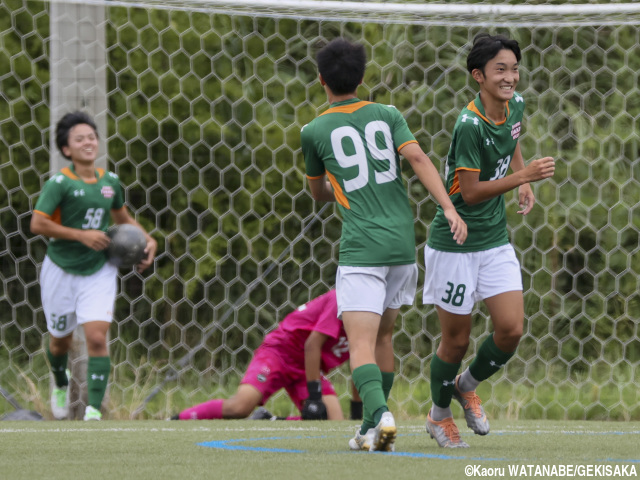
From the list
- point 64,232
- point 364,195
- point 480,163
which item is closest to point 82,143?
point 64,232

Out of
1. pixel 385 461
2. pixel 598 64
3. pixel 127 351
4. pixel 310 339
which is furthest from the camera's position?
pixel 598 64

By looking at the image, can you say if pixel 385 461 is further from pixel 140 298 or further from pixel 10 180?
pixel 10 180

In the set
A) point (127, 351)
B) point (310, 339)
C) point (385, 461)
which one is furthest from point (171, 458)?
point (127, 351)

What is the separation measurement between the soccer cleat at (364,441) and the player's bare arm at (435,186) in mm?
718

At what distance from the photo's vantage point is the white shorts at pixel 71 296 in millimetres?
5703

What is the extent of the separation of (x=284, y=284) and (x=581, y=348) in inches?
78.0

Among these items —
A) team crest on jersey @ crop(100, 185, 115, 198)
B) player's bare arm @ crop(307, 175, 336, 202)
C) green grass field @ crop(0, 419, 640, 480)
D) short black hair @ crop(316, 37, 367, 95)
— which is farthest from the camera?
team crest on jersey @ crop(100, 185, 115, 198)

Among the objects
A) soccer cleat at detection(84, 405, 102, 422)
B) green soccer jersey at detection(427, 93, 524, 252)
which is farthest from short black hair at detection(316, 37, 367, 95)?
soccer cleat at detection(84, 405, 102, 422)

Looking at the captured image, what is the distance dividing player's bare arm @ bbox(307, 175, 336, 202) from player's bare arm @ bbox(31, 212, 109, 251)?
194 centimetres

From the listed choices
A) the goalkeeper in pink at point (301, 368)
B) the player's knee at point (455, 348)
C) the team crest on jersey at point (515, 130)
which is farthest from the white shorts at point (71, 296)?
the team crest on jersey at point (515, 130)

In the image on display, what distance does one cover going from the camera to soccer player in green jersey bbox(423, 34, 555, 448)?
13.6 ft

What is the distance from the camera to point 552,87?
7488 mm

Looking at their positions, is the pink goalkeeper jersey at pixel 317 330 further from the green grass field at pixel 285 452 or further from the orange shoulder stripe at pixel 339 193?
the orange shoulder stripe at pixel 339 193

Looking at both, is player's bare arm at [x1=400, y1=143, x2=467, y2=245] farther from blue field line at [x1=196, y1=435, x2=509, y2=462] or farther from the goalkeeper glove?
the goalkeeper glove
